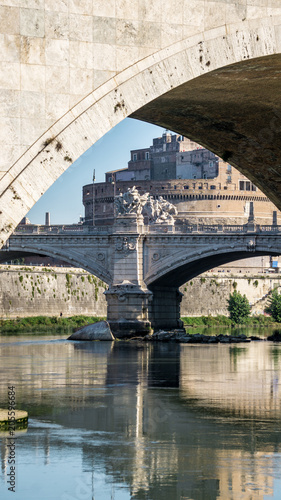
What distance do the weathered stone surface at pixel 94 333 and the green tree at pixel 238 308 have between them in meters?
28.8

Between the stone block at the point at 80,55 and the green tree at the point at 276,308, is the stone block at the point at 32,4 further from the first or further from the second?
the green tree at the point at 276,308

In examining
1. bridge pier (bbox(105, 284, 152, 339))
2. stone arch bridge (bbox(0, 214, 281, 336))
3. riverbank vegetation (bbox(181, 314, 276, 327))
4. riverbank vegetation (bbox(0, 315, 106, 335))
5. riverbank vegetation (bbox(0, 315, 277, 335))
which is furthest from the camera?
riverbank vegetation (bbox(181, 314, 276, 327))

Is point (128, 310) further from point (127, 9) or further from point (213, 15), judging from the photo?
point (127, 9)

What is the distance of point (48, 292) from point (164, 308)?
1224 cm

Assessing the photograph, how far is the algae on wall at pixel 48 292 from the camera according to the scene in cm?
5569

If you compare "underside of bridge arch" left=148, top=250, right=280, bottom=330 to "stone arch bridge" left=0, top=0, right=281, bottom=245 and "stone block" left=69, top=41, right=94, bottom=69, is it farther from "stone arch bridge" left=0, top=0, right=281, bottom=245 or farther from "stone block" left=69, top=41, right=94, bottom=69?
"stone block" left=69, top=41, right=94, bottom=69

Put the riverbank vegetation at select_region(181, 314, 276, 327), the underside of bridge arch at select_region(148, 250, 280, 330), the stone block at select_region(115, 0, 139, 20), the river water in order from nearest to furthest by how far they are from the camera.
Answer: the stone block at select_region(115, 0, 139, 20), the river water, the underside of bridge arch at select_region(148, 250, 280, 330), the riverbank vegetation at select_region(181, 314, 276, 327)

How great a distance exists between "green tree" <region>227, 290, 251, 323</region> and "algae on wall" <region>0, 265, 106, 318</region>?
37.7 ft

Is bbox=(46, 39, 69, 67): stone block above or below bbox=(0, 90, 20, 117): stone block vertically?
above

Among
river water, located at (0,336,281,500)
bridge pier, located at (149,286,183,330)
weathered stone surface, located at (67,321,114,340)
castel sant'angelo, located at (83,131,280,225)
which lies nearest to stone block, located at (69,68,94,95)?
river water, located at (0,336,281,500)

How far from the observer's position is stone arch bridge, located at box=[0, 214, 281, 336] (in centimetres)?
4612

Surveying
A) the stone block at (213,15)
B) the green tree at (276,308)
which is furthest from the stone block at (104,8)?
the green tree at (276,308)

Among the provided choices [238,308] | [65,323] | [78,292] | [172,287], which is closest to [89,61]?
[172,287]

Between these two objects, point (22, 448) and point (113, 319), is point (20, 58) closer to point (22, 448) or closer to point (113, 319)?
point (22, 448)
